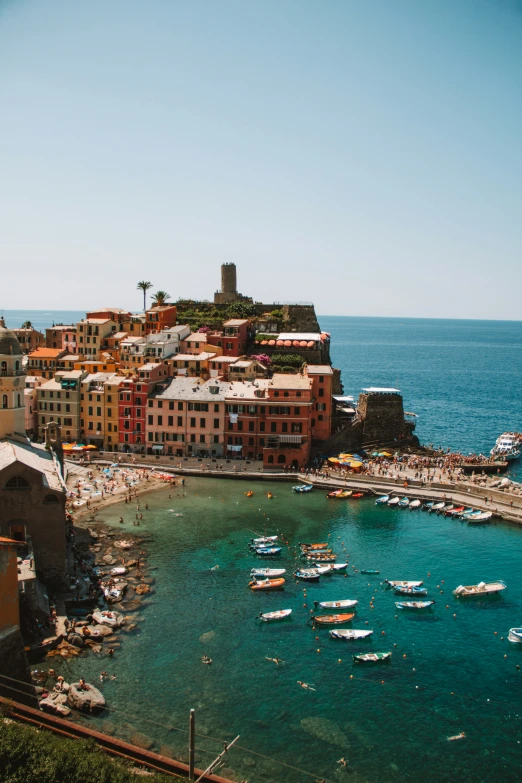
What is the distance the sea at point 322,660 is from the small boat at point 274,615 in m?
0.56

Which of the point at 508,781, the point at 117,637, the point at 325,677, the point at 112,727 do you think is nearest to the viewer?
the point at 508,781

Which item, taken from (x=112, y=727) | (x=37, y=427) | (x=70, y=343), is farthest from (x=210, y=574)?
(x=70, y=343)

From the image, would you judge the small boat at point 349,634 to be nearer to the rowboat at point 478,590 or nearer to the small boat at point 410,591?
the small boat at point 410,591

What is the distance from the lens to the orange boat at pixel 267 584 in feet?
165

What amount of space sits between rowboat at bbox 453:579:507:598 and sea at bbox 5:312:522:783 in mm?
621

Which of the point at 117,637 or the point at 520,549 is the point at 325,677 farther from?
the point at 520,549

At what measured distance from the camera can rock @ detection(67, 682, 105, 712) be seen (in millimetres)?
34719

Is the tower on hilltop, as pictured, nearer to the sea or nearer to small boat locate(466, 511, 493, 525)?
the sea

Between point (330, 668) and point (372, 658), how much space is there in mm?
2743

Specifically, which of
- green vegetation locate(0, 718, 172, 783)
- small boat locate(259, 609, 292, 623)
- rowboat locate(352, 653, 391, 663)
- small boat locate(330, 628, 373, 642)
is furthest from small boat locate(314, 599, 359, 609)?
green vegetation locate(0, 718, 172, 783)

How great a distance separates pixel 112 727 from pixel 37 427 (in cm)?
6176

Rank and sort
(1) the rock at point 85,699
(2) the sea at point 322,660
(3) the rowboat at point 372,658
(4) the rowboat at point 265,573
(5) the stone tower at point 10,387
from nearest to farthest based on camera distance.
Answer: (2) the sea at point 322,660 < (1) the rock at point 85,699 < (3) the rowboat at point 372,658 < (4) the rowboat at point 265,573 < (5) the stone tower at point 10,387

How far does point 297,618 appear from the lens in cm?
4631

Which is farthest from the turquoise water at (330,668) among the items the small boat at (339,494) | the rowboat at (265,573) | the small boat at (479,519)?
the small boat at (339,494)
